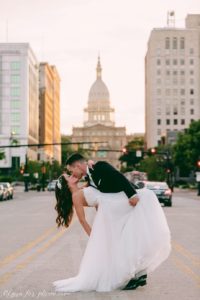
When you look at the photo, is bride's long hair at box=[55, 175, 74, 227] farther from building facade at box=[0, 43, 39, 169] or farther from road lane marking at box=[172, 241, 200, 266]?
building facade at box=[0, 43, 39, 169]

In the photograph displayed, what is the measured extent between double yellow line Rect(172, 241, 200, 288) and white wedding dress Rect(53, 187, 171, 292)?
127 cm

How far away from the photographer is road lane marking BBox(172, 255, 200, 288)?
409 inches

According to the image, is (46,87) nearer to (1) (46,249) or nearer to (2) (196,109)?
(2) (196,109)

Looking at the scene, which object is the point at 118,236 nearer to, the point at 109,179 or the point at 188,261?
the point at 109,179

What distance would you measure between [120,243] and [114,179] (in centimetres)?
77

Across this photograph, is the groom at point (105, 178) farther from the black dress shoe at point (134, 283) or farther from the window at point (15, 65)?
the window at point (15, 65)

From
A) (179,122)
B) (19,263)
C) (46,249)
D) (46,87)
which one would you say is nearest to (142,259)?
(19,263)

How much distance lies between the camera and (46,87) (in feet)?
585

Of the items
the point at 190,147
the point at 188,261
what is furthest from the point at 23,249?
the point at 190,147

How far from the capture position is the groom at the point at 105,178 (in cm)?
881

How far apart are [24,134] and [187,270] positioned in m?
128

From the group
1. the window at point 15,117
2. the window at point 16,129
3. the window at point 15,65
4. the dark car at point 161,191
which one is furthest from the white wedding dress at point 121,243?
the window at point 15,65

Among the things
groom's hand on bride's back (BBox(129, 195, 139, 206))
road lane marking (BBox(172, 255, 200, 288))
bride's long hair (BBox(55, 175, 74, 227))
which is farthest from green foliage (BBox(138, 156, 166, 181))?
groom's hand on bride's back (BBox(129, 195, 139, 206))

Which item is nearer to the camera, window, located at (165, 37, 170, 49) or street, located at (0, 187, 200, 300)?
street, located at (0, 187, 200, 300)
